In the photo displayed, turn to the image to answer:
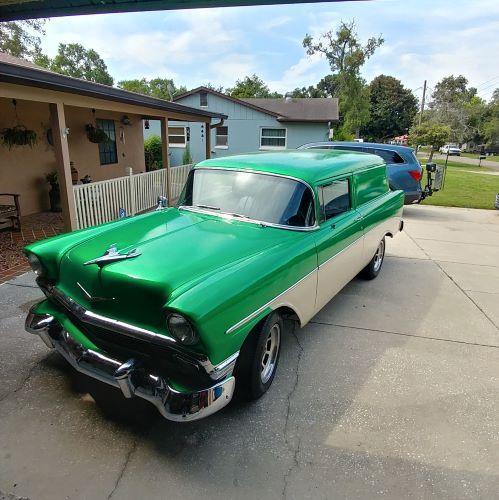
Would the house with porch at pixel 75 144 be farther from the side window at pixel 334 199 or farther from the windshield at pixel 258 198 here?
the side window at pixel 334 199

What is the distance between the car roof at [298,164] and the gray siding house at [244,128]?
16678 millimetres

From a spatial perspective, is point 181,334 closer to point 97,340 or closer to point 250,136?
point 97,340

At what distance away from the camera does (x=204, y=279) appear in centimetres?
226

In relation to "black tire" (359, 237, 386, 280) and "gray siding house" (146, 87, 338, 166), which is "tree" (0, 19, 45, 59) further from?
"black tire" (359, 237, 386, 280)

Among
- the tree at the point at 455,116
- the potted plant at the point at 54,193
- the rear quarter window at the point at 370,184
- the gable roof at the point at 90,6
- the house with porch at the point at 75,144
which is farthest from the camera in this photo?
the tree at the point at 455,116

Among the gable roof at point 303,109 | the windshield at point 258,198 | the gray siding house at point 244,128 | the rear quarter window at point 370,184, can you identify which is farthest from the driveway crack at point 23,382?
the gable roof at point 303,109

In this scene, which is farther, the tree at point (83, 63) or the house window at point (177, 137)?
the tree at point (83, 63)

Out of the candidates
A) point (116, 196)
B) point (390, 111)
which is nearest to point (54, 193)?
point (116, 196)

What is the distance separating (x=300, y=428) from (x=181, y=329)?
4.08ft

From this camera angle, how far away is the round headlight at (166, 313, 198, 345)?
6.65 feet

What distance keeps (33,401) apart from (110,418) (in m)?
0.66

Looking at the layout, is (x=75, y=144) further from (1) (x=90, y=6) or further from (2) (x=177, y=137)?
(2) (x=177, y=137)

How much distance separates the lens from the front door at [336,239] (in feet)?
11.2

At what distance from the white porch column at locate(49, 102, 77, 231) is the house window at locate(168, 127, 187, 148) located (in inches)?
619
